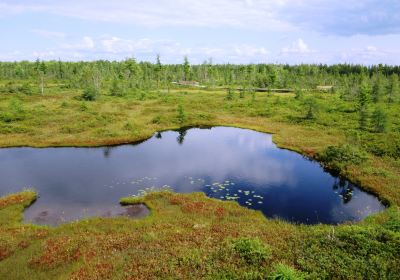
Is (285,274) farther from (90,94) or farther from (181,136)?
(90,94)

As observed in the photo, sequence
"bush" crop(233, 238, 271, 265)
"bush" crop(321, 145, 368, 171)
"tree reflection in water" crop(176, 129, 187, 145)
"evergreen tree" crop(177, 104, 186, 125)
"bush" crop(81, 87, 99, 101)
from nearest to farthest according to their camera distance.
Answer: "bush" crop(233, 238, 271, 265), "bush" crop(321, 145, 368, 171), "tree reflection in water" crop(176, 129, 187, 145), "evergreen tree" crop(177, 104, 186, 125), "bush" crop(81, 87, 99, 101)

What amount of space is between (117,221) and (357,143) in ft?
122

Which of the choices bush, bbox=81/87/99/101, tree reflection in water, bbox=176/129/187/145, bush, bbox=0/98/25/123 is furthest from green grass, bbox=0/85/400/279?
bush, bbox=81/87/99/101

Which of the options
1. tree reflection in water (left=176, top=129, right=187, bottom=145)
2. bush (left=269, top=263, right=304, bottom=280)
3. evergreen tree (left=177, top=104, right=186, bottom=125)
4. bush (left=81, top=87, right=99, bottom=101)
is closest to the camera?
bush (left=269, top=263, right=304, bottom=280)

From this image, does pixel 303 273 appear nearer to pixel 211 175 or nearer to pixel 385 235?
pixel 385 235

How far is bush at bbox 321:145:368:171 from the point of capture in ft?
132

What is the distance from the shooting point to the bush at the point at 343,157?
40.2 metres

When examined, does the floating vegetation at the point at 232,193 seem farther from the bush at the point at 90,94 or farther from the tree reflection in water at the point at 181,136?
the bush at the point at 90,94

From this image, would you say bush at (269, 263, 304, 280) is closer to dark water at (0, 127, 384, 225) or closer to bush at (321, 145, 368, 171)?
dark water at (0, 127, 384, 225)

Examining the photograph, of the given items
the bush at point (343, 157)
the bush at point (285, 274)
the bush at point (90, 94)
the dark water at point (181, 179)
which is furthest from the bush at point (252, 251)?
the bush at point (90, 94)

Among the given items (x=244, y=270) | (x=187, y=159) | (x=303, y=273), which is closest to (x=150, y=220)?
(x=244, y=270)

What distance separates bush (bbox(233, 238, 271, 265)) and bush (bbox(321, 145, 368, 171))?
26084mm

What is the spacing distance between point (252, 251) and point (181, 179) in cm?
2127

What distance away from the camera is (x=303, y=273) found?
14.9 m
